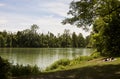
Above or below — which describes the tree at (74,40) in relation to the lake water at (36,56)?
above

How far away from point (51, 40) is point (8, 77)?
137371 mm

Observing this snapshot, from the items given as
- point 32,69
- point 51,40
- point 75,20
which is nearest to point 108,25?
point 75,20

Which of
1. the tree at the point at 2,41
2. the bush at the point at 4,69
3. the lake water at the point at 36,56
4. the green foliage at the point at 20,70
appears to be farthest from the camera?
the tree at the point at 2,41

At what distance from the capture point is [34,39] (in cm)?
13500

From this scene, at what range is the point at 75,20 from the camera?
21.5 metres

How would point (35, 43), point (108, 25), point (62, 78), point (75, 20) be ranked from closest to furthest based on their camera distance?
point (62, 78), point (108, 25), point (75, 20), point (35, 43)

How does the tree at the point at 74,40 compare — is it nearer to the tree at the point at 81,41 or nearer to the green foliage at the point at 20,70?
the tree at the point at 81,41

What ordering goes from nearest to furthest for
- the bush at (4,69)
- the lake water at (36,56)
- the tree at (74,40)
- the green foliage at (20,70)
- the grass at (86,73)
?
the grass at (86,73), the bush at (4,69), the green foliage at (20,70), the lake water at (36,56), the tree at (74,40)

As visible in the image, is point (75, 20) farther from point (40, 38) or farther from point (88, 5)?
point (40, 38)

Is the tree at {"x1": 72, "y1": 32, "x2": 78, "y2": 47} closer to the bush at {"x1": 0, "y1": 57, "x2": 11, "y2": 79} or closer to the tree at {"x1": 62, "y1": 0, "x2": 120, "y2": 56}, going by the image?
the tree at {"x1": 62, "y1": 0, "x2": 120, "y2": 56}

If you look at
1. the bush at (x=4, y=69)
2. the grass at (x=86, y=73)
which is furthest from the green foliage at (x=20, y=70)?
the bush at (x=4, y=69)

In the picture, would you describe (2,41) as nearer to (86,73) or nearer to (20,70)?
(20,70)

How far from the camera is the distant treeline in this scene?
433ft

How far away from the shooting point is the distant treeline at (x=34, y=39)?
132000mm
